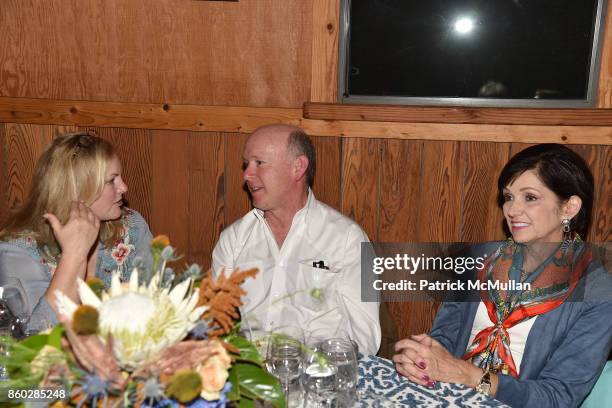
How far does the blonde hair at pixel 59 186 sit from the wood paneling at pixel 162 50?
942 millimetres

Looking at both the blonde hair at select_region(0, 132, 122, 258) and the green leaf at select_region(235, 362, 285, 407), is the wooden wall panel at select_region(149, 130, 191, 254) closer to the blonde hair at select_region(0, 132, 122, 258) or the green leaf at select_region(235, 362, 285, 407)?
the blonde hair at select_region(0, 132, 122, 258)

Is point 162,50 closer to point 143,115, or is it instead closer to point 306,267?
point 143,115

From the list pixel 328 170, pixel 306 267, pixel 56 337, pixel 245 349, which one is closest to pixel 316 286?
pixel 306 267

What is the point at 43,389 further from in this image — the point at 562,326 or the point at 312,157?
the point at 312,157

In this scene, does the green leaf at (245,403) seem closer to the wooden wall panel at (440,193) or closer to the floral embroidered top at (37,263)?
the floral embroidered top at (37,263)

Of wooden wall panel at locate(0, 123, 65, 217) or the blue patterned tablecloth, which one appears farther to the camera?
wooden wall panel at locate(0, 123, 65, 217)

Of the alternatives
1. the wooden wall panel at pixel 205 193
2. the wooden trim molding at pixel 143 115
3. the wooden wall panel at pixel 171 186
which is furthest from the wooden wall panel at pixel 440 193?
the wooden wall panel at pixel 171 186

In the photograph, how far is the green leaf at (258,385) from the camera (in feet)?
4.05

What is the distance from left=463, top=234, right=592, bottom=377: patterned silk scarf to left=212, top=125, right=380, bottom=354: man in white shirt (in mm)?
589

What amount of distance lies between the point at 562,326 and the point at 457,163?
3.92 ft

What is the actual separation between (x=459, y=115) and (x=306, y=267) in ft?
3.44

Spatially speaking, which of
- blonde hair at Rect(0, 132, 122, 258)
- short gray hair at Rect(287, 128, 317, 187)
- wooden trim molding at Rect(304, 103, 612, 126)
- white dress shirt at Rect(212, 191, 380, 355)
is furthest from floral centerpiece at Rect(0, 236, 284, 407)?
wooden trim molding at Rect(304, 103, 612, 126)

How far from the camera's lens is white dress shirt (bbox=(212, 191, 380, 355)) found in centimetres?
255

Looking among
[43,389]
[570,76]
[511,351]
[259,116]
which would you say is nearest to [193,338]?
[43,389]
